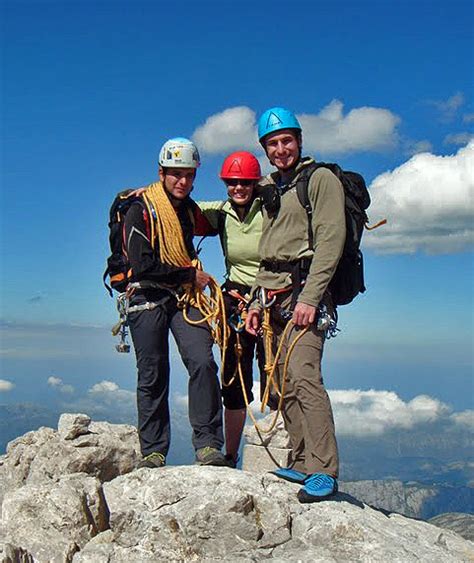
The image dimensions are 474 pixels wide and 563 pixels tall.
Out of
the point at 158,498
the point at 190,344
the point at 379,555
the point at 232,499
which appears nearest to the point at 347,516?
the point at 379,555

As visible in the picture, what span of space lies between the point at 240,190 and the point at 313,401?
3381 mm

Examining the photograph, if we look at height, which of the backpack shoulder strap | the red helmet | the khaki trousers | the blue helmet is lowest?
the khaki trousers

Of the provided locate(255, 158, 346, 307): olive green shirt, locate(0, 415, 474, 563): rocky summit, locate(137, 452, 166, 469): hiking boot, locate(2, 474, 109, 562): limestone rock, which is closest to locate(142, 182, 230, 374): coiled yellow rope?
locate(255, 158, 346, 307): olive green shirt

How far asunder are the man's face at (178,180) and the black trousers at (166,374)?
1.62m

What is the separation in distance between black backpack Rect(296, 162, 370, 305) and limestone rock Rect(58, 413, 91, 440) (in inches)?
224

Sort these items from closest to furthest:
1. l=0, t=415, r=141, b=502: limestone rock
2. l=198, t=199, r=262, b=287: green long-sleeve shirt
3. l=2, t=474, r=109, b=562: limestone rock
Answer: l=2, t=474, r=109, b=562: limestone rock → l=198, t=199, r=262, b=287: green long-sleeve shirt → l=0, t=415, r=141, b=502: limestone rock

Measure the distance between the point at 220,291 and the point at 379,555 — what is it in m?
4.45

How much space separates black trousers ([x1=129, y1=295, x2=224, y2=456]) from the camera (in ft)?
31.0

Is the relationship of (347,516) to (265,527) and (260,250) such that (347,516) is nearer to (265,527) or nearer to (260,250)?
(265,527)

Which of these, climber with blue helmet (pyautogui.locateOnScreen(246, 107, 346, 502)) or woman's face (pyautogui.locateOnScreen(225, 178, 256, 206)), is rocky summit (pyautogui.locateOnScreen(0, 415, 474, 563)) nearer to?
climber with blue helmet (pyautogui.locateOnScreen(246, 107, 346, 502))

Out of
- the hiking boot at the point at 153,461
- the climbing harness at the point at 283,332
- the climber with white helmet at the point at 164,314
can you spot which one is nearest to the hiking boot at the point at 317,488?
the climbing harness at the point at 283,332

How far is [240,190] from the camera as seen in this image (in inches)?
385

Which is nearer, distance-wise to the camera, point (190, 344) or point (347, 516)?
point (347, 516)

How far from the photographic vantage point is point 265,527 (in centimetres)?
828
